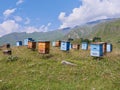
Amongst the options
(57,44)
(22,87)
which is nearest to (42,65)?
(22,87)

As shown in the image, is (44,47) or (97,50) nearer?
(97,50)

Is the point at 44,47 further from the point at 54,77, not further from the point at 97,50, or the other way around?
the point at 54,77

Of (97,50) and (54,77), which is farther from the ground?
(97,50)

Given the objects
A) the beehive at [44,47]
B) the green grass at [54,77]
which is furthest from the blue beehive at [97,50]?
the green grass at [54,77]

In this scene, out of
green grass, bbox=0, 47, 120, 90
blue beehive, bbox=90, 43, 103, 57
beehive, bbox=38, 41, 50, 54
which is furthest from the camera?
beehive, bbox=38, 41, 50, 54

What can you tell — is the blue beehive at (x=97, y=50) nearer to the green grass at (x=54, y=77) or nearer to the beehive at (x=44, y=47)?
the beehive at (x=44, y=47)

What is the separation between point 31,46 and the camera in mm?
45125

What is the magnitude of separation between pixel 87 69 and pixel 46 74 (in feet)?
14.5

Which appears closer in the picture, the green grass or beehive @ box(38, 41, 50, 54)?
the green grass

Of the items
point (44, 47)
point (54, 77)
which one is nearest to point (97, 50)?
point (44, 47)

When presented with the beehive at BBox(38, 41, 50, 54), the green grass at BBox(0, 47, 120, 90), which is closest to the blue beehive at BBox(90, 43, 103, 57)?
the beehive at BBox(38, 41, 50, 54)

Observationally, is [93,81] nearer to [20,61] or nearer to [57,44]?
[20,61]

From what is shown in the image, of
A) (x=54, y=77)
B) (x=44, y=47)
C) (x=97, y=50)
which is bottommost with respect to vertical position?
(x=54, y=77)

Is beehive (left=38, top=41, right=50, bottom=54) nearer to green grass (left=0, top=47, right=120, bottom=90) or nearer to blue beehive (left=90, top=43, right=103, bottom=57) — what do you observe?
blue beehive (left=90, top=43, right=103, bottom=57)
